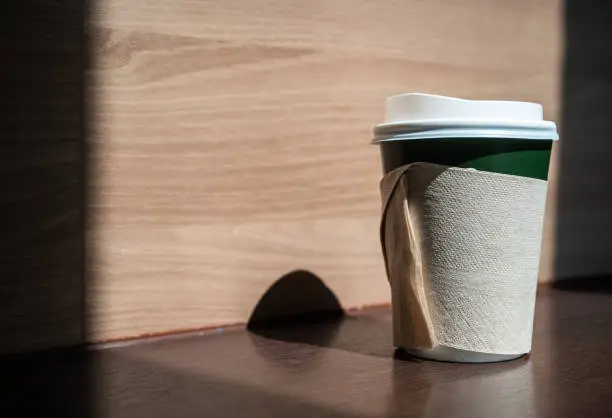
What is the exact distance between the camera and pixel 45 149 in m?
0.65

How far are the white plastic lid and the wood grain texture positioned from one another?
0.18 m

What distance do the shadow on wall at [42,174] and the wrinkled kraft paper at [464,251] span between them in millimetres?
277

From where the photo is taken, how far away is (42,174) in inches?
25.6

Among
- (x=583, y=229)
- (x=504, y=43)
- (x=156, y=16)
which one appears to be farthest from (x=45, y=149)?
(x=583, y=229)

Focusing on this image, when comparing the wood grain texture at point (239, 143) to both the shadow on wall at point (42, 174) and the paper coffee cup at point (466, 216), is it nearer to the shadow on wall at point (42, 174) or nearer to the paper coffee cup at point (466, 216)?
the shadow on wall at point (42, 174)

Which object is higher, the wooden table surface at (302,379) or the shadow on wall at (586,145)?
the shadow on wall at (586,145)

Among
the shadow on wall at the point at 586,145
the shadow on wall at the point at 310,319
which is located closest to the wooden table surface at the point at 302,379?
the shadow on wall at the point at 310,319

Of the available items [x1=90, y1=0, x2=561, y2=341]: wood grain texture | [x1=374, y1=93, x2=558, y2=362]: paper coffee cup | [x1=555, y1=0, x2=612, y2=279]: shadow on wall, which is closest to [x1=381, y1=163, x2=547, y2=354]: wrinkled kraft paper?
[x1=374, y1=93, x2=558, y2=362]: paper coffee cup

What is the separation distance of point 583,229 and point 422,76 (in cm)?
36

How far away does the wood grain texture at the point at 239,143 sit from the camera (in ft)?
2.27

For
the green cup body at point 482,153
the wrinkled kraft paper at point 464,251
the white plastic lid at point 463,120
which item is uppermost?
the white plastic lid at point 463,120

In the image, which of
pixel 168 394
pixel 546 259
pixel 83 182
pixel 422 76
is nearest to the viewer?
pixel 168 394

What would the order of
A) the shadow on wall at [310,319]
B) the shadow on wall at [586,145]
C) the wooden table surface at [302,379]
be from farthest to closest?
the shadow on wall at [586,145]
the shadow on wall at [310,319]
the wooden table surface at [302,379]

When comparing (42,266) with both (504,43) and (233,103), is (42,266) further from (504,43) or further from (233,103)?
(504,43)
